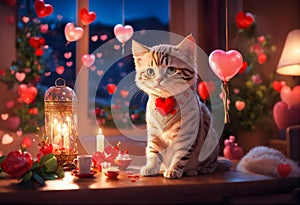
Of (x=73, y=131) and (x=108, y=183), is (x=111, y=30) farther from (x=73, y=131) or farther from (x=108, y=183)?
(x=108, y=183)

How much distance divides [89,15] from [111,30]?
38 cm

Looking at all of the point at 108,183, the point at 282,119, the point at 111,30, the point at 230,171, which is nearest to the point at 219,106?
the point at 282,119

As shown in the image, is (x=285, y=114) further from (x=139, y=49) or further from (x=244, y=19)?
(x=139, y=49)

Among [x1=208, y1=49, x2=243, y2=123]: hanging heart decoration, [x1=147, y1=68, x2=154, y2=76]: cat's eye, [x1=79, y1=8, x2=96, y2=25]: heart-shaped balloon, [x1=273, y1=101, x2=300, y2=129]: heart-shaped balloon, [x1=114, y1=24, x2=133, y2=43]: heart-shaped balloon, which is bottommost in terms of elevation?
[x1=273, y1=101, x2=300, y2=129]: heart-shaped balloon

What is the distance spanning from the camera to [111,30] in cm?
298

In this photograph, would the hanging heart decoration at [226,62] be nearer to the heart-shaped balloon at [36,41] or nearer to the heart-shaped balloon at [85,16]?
the heart-shaped balloon at [85,16]

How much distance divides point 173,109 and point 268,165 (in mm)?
415

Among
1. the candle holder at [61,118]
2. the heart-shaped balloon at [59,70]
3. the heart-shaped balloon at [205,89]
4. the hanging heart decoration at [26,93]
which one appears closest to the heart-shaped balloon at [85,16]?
the heart-shaped balloon at [59,70]

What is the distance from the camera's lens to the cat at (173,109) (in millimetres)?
1319

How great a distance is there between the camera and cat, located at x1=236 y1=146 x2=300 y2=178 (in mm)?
1359

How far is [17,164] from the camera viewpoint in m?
1.25

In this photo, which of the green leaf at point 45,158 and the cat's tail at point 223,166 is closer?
the green leaf at point 45,158

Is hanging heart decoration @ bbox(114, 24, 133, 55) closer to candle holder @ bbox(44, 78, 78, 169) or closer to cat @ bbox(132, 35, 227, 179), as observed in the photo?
candle holder @ bbox(44, 78, 78, 169)

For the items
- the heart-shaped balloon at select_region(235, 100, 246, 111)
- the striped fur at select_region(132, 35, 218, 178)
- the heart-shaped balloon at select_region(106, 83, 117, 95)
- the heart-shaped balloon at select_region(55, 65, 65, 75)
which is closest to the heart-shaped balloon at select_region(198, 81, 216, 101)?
the heart-shaped balloon at select_region(235, 100, 246, 111)
